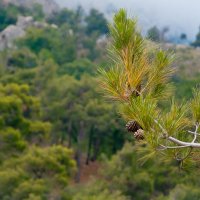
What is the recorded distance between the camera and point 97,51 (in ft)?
112

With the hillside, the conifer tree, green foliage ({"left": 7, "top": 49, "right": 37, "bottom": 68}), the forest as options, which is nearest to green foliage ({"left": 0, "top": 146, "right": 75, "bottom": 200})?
the forest

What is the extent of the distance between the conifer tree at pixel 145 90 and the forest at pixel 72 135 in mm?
22

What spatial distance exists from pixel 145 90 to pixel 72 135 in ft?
56.6

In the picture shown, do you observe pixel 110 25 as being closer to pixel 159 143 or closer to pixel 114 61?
pixel 114 61

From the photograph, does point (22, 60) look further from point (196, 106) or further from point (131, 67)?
point (196, 106)

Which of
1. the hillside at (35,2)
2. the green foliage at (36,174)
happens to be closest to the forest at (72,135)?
the green foliage at (36,174)

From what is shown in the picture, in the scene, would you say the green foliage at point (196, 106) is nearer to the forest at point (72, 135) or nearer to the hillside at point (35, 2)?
the forest at point (72, 135)

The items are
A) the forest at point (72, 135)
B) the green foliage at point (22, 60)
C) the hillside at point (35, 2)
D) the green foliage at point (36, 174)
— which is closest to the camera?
the forest at point (72, 135)

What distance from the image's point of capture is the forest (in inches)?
414

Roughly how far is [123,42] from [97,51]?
31921 mm

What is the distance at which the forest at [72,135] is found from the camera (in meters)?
10.5

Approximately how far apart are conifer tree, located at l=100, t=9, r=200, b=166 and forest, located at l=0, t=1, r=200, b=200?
0.02 meters

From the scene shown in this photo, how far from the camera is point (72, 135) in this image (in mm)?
19438

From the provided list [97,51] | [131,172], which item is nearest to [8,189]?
[131,172]
